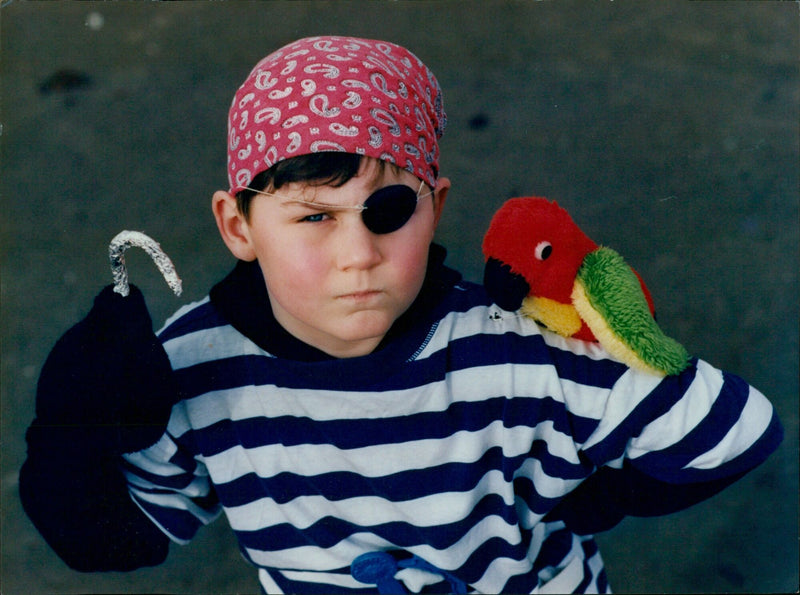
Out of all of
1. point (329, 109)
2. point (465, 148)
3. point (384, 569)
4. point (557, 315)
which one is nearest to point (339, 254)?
point (329, 109)

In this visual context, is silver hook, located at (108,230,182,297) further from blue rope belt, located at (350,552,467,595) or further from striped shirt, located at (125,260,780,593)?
blue rope belt, located at (350,552,467,595)

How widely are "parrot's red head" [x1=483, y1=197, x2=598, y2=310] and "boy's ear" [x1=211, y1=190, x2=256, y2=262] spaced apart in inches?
9.3

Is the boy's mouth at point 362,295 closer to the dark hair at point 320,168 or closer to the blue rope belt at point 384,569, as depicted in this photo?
the dark hair at point 320,168

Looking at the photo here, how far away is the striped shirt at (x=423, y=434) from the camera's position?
812 millimetres

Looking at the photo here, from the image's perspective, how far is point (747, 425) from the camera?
2.63 ft

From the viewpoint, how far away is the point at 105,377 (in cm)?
76

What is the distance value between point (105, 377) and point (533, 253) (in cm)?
42

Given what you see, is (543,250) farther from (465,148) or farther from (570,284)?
(465,148)

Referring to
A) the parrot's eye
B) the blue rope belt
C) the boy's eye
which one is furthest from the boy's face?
the blue rope belt

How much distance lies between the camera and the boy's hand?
2.48 ft

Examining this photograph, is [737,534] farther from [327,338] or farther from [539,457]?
[327,338]

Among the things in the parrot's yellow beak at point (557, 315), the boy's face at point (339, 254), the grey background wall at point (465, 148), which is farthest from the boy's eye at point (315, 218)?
the grey background wall at point (465, 148)

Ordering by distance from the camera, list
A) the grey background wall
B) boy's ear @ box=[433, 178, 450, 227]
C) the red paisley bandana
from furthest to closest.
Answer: the grey background wall < boy's ear @ box=[433, 178, 450, 227] < the red paisley bandana

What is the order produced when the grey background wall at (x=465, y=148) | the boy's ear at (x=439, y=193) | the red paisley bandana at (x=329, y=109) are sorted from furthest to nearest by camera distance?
the grey background wall at (x=465, y=148) → the boy's ear at (x=439, y=193) → the red paisley bandana at (x=329, y=109)
